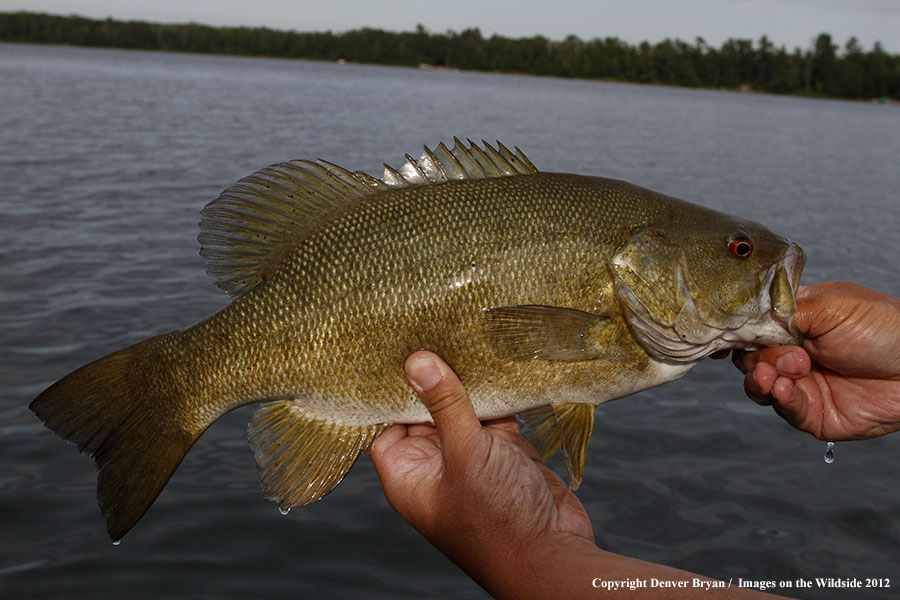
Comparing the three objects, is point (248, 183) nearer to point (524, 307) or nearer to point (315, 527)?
point (524, 307)

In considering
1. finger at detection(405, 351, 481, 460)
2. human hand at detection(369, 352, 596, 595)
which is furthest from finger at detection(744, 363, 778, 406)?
finger at detection(405, 351, 481, 460)

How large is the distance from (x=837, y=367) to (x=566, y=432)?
1.54 metres

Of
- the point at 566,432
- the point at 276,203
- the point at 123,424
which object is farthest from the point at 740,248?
the point at 123,424

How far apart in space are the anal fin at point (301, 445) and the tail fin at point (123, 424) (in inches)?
11.4

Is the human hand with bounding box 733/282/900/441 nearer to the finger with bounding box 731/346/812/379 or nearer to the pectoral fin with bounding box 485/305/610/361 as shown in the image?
the finger with bounding box 731/346/812/379

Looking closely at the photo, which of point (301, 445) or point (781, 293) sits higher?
point (781, 293)

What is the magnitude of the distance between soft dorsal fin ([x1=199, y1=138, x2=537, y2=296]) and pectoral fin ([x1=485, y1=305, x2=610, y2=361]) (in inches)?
28.7

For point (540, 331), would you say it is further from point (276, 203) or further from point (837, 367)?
point (837, 367)

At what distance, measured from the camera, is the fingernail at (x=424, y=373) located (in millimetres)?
3043

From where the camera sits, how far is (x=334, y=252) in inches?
128

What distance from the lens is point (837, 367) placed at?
3.84 meters

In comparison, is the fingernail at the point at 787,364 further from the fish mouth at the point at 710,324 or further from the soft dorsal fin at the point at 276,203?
the soft dorsal fin at the point at 276,203

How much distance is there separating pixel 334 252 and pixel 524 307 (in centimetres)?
86

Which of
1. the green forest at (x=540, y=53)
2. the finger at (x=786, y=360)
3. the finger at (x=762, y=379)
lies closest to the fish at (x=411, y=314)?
the finger at (x=786, y=360)
